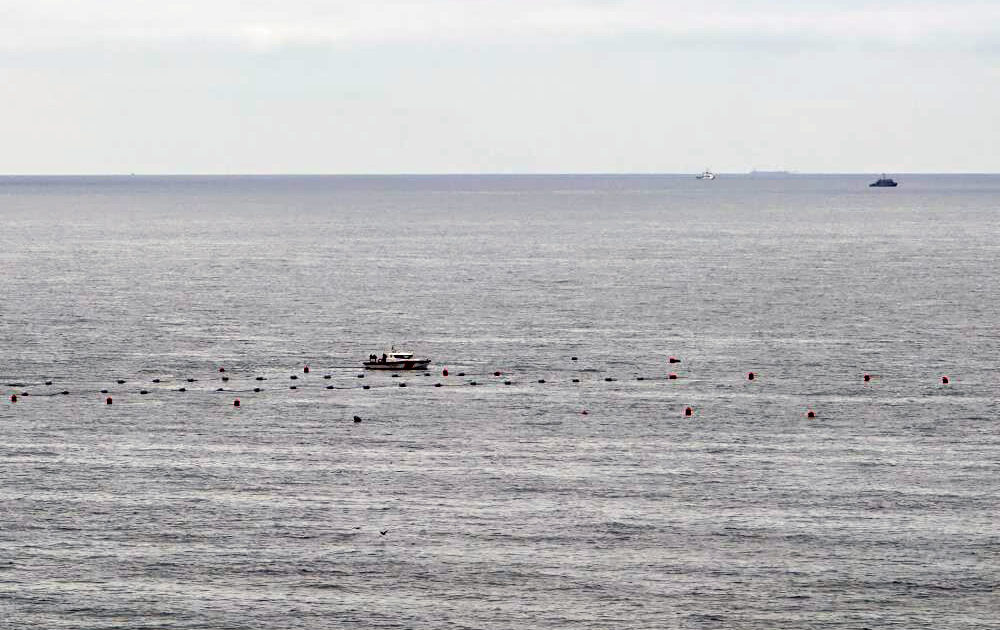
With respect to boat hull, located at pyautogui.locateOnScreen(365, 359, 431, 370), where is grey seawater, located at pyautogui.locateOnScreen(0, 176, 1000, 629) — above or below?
below

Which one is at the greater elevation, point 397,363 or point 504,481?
point 397,363

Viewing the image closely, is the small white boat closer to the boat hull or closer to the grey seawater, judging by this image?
the boat hull

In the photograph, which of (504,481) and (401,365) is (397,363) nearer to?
(401,365)

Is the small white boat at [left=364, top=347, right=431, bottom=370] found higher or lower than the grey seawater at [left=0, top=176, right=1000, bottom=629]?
higher

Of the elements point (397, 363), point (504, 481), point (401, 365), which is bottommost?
point (504, 481)

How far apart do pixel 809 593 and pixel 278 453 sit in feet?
136

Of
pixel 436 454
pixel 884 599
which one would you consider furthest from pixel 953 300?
pixel 884 599

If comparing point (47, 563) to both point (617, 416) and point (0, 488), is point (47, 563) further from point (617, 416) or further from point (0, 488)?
point (617, 416)

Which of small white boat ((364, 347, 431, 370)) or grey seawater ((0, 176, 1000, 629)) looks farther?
small white boat ((364, 347, 431, 370))

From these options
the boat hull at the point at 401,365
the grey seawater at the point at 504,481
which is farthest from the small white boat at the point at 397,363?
the grey seawater at the point at 504,481

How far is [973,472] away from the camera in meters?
97.0

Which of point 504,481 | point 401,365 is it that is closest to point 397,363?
point 401,365

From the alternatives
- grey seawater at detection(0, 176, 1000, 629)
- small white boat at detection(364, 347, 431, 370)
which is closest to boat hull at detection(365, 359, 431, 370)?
small white boat at detection(364, 347, 431, 370)

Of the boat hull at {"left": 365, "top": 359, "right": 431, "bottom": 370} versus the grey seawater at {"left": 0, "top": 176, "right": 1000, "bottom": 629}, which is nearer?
the grey seawater at {"left": 0, "top": 176, "right": 1000, "bottom": 629}
